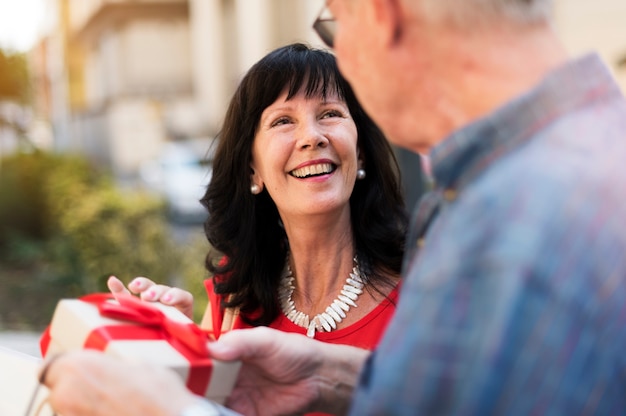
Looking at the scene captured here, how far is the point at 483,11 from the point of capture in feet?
3.82

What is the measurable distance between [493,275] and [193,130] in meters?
26.4

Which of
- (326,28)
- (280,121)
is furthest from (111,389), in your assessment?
(280,121)

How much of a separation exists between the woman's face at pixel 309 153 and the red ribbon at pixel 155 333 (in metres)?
0.93

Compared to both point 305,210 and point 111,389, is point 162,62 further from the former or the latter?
point 111,389

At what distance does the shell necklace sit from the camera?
246 centimetres

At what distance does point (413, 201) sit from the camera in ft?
18.8

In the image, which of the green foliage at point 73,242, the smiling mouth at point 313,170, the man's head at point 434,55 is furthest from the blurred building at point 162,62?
the man's head at point 434,55

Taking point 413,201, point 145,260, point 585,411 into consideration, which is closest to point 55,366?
point 585,411

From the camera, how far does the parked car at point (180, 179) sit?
1680 centimetres

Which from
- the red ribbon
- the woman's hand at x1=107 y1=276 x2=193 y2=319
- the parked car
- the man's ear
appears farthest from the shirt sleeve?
the parked car

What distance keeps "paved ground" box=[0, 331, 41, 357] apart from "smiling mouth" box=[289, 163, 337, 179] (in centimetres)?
414

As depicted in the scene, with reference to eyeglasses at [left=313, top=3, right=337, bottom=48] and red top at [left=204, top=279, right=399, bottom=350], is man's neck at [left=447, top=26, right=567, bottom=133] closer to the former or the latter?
eyeglasses at [left=313, top=3, right=337, bottom=48]

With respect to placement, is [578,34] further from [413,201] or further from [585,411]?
[585,411]

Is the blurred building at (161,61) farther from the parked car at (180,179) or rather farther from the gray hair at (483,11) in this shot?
the gray hair at (483,11)
